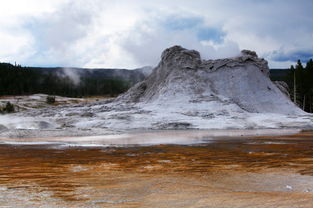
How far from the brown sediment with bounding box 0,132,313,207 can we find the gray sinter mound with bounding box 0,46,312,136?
1412 cm

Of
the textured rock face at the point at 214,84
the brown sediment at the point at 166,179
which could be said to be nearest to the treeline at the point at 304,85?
the textured rock face at the point at 214,84

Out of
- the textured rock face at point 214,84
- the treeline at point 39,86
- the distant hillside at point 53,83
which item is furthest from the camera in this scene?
the distant hillside at point 53,83

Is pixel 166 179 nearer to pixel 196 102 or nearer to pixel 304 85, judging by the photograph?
pixel 196 102

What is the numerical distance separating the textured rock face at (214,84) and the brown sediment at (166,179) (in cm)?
1993

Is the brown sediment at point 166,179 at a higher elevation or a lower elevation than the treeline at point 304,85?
lower

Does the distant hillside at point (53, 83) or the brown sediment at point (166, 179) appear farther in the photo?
the distant hillside at point (53, 83)

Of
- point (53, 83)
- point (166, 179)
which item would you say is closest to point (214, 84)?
point (166, 179)

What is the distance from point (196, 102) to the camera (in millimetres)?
28172

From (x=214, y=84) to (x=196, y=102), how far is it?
4.13 m

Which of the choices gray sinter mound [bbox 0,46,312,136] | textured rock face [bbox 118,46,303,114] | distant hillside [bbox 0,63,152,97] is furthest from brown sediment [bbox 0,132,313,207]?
distant hillside [bbox 0,63,152,97]

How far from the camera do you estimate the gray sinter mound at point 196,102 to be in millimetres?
23141

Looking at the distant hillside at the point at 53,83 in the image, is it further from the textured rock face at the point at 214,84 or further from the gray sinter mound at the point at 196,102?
the gray sinter mound at the point at 196,102

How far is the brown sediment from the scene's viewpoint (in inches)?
167

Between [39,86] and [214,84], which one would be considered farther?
[39,86]
